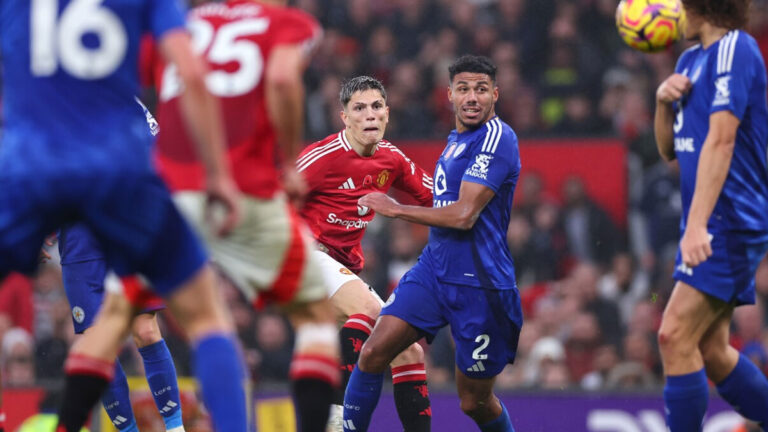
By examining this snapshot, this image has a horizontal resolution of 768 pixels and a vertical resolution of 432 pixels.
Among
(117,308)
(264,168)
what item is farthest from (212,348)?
(264,168)

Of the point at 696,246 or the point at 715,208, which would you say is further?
the point at 715,208

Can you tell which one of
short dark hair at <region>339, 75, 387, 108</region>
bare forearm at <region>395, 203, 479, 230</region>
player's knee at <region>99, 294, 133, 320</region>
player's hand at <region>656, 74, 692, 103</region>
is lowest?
bare forearm at <region>395, 203, 479, 230</region>

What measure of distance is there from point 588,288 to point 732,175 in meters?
6.29

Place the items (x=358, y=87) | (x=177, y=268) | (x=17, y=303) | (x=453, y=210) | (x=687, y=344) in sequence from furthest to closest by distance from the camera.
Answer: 1. (x=17, y=303)
2. (x=358, y=87)
3. (x=453, y=210)
4. (x=687, y=344)
5. (x=177, y=268)

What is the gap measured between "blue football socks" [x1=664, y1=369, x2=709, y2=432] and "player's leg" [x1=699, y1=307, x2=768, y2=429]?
0.15 meters

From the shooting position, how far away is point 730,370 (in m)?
5.47

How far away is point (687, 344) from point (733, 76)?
131 centimetres

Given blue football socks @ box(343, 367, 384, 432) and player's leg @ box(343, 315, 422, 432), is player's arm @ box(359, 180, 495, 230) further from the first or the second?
blue football socks @ box(343, 367, 384, 432)

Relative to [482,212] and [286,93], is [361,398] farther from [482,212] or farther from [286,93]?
[286,93]

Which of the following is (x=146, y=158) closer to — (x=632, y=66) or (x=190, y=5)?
(x=632, y=66)

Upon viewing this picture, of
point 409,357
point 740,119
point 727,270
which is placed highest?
point 740,119

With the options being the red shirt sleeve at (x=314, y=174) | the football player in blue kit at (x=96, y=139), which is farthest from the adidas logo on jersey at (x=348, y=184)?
the football player in blue kit at (x=96, y=139)

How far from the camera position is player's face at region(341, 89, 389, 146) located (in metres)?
7.16

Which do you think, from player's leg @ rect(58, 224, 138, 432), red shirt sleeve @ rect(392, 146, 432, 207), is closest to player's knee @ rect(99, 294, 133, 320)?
player's leg @ rect(58, 224, 138, 432)
